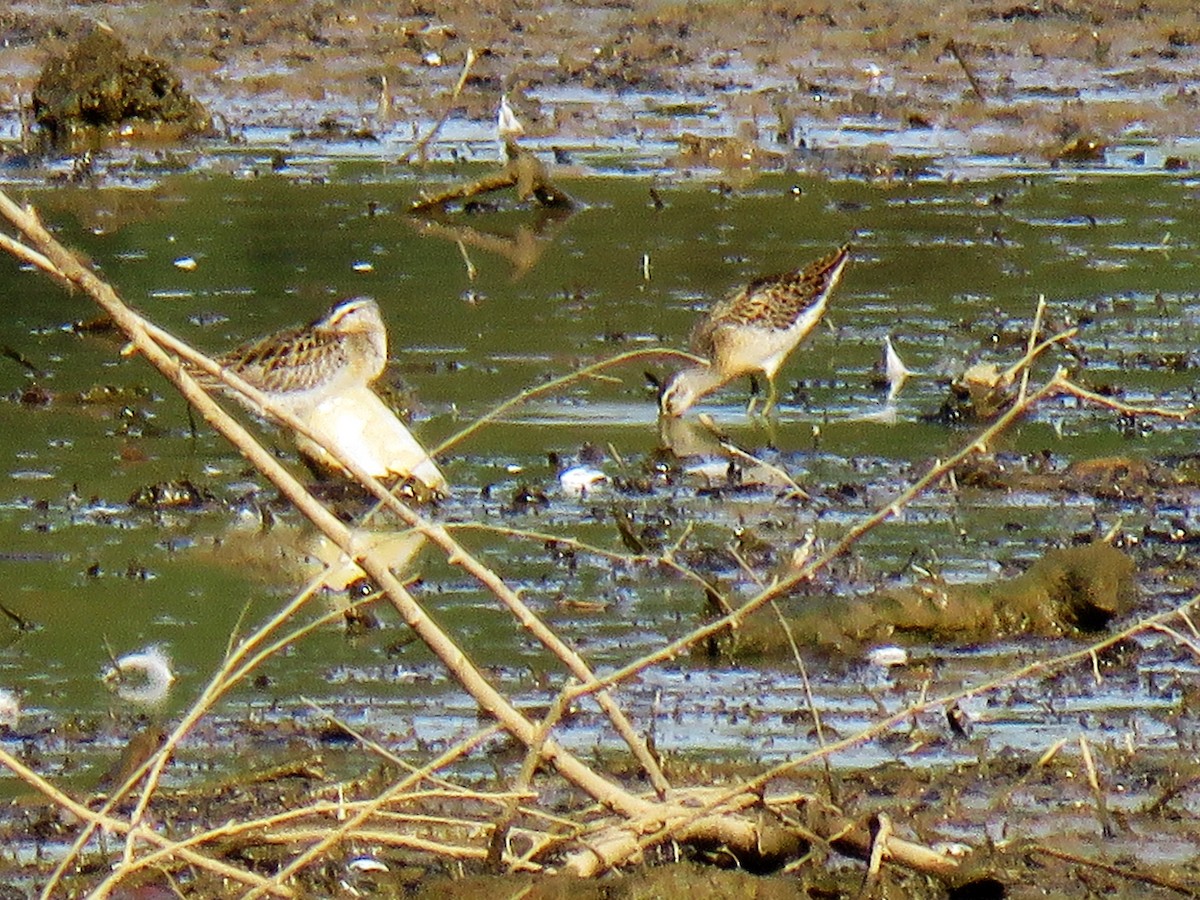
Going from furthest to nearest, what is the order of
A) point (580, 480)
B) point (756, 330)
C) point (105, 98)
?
point (105, 98) → point (756, 330) → point (580, 480)

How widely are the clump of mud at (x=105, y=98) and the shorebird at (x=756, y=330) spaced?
23.5ft

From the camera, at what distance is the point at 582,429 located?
9.69 m

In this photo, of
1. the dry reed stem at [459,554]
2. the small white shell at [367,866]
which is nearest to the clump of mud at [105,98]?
the small white shell at [367,866]

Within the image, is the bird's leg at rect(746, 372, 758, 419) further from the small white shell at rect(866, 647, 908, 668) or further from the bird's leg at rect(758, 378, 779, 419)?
the small white shell at rect(866, 647, 908, 668)

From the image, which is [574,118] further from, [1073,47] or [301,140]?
[1073,47]

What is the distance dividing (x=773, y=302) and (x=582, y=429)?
5.00ft

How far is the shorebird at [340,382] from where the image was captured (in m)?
8.94

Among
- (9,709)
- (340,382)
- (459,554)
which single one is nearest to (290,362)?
(340,382)

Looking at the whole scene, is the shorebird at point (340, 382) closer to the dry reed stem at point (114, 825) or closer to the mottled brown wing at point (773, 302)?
the mottled brown wing at point (773, 302)

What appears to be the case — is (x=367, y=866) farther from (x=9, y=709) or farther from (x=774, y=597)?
(x=9, y=709)

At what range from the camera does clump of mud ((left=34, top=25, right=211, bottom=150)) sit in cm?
1730

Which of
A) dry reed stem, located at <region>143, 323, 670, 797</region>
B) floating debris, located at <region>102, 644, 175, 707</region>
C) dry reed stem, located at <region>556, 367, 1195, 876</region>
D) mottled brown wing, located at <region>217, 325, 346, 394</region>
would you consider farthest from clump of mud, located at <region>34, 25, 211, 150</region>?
dry reed stem, located at <region>556, 367, 1195, 876</region>

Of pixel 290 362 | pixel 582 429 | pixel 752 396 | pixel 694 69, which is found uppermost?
pixel 290 362

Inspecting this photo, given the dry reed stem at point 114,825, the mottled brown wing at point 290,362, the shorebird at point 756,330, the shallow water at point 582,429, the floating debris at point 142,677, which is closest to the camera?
the dry reed stem at point 114,825
